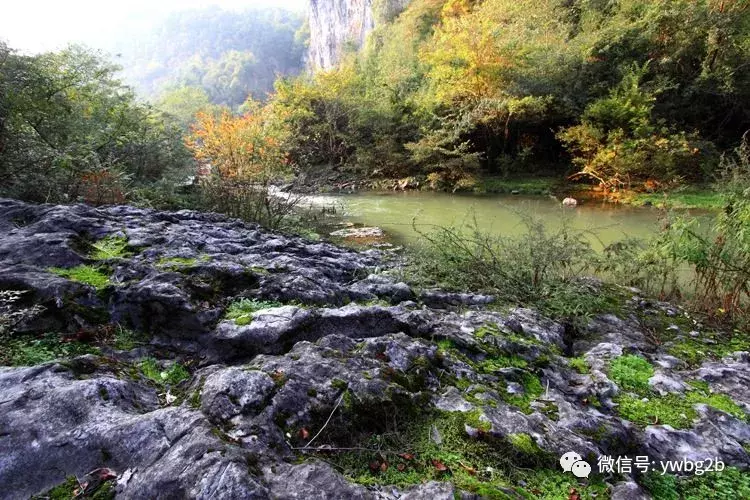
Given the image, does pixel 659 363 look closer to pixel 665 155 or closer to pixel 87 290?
pixel 87 290

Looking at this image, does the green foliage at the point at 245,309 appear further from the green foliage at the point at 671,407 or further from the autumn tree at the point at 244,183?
the autumn tree at the point at 244,183

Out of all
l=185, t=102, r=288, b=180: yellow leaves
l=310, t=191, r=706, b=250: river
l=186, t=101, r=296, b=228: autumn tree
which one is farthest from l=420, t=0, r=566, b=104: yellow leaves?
l=186, t=101, r=296, b=228: autumn tree

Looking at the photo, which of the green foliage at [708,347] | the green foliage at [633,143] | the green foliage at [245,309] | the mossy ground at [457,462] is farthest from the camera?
the green foliage at [633,143]

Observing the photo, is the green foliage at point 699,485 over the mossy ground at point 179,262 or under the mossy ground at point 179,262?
under

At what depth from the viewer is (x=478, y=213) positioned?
11656 mm

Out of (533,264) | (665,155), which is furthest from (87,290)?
(665,155)

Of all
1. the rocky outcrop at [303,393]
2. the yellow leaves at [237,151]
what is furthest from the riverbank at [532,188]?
the rocky outcrop at [303,393]

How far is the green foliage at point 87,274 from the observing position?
2926 mm

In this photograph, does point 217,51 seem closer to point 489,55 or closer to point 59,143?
point 489,55

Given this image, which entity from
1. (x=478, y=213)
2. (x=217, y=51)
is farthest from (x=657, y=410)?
(x=217, y=51)

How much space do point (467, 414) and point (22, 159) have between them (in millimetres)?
7012

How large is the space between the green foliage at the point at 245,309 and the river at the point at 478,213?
17.5 ft

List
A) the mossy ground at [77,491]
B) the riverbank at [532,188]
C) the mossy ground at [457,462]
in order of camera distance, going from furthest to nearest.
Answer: the riverbank at [532,188]
the mossy ground at [457,462]
the mossy ground at [77,491]

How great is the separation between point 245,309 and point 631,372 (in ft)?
9.29
